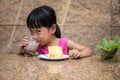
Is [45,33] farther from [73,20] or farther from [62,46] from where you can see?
[73,20]

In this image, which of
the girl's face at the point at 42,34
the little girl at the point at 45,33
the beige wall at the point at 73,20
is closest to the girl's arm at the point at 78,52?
the little girl at the point at 45,33

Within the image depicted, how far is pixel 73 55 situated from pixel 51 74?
39 centimetres

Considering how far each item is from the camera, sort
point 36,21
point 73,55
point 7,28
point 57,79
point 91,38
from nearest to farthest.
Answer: point 57,79
point 73,55
point 36,21
point 91,38
point 7,28

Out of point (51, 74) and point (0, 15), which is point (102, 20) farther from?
point (51, 74)

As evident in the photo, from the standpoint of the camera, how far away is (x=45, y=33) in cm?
160

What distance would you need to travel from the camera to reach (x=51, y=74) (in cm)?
108

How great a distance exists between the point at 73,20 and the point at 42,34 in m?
0.67

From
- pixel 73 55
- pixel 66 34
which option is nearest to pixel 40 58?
pixel 73 55

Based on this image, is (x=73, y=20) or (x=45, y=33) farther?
(x=73, y=20)

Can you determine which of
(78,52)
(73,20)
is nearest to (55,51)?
(78,52)

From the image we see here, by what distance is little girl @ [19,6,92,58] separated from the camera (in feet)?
5.08

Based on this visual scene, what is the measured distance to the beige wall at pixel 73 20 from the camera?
2141 millimetres

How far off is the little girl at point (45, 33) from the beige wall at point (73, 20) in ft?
1.61

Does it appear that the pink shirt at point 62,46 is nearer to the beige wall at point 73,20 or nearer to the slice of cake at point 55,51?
the slice of cake at point 55,51
